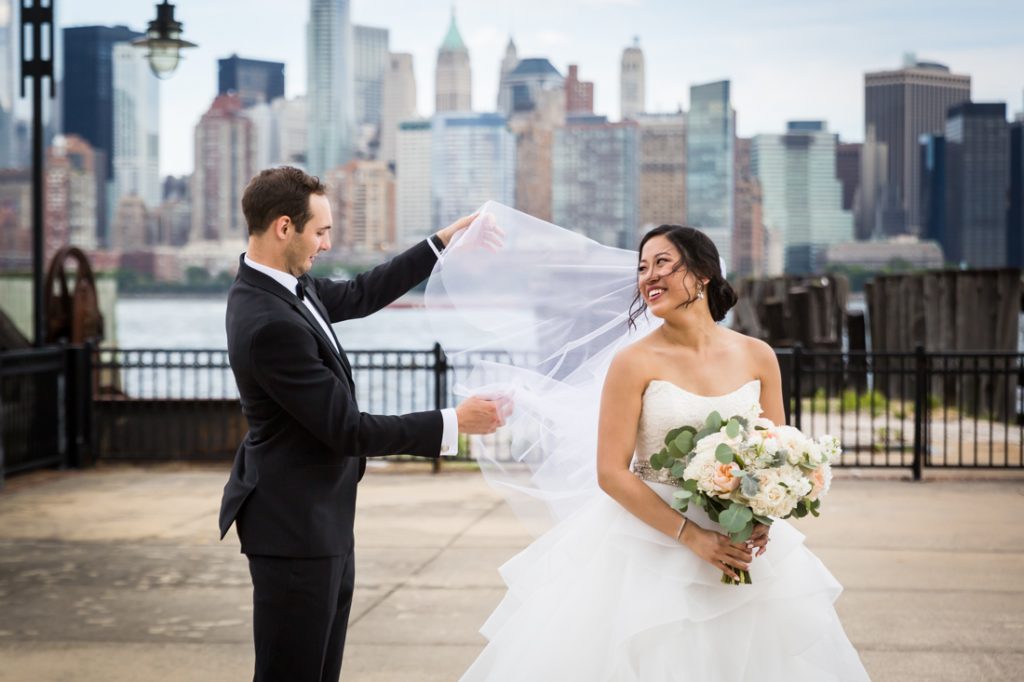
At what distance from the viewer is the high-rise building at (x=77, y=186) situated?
4914 inches

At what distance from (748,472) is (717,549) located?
0.30 m

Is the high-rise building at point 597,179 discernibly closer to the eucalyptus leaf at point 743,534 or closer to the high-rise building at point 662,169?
the high-rise building at point 662,169

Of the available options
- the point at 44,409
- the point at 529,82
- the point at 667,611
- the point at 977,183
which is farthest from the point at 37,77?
the point at 529,82

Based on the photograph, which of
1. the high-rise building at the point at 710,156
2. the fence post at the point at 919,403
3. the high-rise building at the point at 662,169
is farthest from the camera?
the high-rise building at the point at 710,156

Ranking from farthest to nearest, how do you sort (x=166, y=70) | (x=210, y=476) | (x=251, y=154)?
(x=251, y=154)
(x=166, y=70)
(x=210, y=476)

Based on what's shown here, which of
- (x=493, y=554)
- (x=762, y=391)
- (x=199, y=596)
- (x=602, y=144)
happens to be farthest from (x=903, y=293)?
(x=602, y=144)

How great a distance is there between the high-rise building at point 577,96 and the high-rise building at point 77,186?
48.8m

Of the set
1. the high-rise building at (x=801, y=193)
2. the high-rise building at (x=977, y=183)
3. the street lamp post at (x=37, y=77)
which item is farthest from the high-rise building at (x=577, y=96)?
the street lamp post at (x=37, y=77)

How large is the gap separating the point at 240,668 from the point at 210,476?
6.38 m

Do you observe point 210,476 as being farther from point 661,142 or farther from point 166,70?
point 661,142

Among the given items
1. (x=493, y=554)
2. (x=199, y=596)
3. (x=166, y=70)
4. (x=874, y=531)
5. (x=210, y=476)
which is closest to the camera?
(x=199, y=596)

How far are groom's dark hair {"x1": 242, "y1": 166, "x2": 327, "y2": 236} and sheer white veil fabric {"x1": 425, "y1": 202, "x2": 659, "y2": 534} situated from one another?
0.93m

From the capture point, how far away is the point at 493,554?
27.5ft

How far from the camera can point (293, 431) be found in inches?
147
